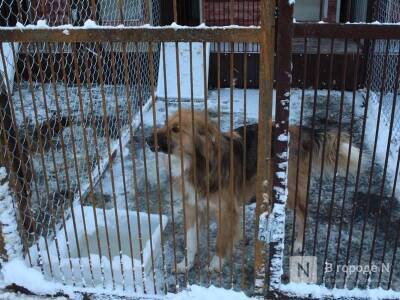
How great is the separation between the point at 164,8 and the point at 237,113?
6.50 feet

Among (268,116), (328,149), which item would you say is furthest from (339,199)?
(268,116)

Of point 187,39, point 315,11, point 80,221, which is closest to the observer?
point 187,39

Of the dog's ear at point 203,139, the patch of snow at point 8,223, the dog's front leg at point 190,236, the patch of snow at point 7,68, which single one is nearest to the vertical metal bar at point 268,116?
the dog's ear at point 203,139

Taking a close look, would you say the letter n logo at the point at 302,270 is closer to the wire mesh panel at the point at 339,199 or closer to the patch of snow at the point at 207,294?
the wire mesh panel at the point at 339,199

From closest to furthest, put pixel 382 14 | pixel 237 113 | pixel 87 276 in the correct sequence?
1. pixel 87 276
2. pixel 382 14
3. pixel 237 113

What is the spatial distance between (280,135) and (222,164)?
669 mm

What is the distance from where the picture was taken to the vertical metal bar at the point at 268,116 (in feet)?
7.07

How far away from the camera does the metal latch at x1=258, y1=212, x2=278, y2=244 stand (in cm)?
258

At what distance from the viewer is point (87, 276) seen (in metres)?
3.07

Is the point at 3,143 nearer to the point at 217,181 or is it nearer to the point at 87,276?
the point at 87,276

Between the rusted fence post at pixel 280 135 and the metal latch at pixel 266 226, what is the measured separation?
1 centimetres

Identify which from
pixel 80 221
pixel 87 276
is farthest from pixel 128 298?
pixel 80 221

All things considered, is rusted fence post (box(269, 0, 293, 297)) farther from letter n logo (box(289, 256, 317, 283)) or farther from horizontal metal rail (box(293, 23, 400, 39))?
letter n logo (box(289, 256, 317, 283))

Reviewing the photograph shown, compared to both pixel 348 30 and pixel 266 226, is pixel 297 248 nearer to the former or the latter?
pixel 266 226
